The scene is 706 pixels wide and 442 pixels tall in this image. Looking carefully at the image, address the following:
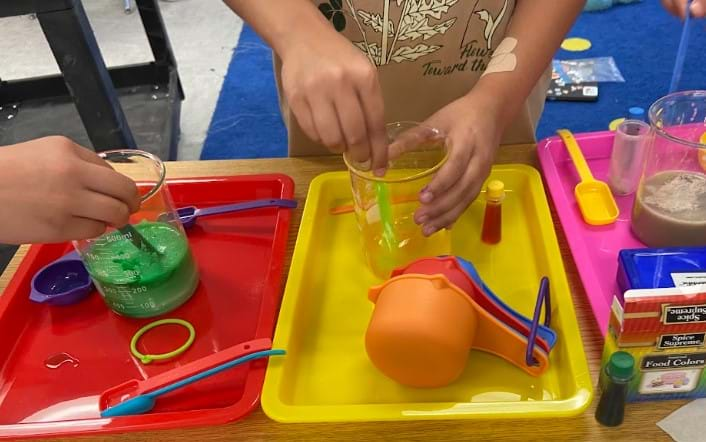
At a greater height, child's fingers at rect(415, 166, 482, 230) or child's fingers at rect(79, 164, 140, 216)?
child's fingers at rect(79, 164, 140, 216)

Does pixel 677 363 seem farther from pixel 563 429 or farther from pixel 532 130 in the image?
pixel 532 130

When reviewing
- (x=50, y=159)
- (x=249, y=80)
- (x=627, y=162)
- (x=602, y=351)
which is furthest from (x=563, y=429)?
(x=249, y=80)

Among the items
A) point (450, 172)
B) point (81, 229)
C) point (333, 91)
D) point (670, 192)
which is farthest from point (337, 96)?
point (670, 192)

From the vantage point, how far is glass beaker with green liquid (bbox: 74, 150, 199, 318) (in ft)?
1.96

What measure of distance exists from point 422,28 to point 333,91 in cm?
30

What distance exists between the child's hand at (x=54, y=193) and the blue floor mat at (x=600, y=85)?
51.3 inches

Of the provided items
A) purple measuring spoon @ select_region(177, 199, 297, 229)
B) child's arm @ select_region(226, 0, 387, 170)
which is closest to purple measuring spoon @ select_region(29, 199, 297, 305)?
purple measuring spoon @ select_region(177, 199, 297, 229)

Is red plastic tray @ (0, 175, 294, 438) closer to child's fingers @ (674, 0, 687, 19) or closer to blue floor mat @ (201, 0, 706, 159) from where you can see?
child's fingers @ (674, 0, 687, 19)

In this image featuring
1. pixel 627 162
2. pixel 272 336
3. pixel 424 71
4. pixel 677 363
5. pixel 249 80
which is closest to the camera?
pixel 677 363

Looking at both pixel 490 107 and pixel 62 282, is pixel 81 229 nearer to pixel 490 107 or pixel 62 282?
pixel 62 282

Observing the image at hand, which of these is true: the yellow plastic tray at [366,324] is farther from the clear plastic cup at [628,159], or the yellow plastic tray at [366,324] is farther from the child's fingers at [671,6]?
the child's fingers at [671,6]

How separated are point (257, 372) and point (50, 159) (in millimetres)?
248

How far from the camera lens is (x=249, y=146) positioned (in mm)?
1896

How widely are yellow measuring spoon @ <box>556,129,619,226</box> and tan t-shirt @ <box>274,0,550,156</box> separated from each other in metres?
0.12
